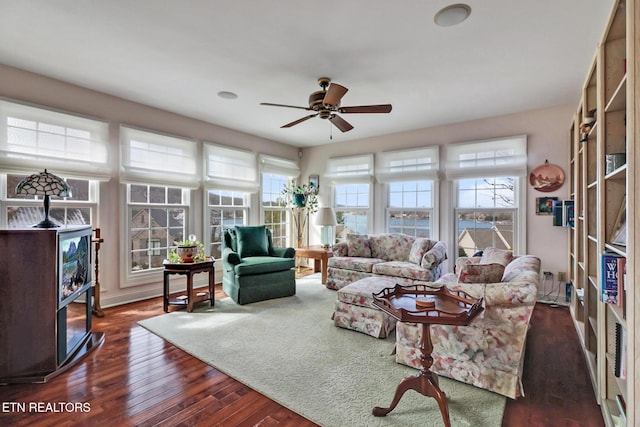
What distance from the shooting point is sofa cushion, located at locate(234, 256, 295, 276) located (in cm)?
390

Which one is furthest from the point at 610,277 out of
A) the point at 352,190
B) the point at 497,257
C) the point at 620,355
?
the point at 352,190

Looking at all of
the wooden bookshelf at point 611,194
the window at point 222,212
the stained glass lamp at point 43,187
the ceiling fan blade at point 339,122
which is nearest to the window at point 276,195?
the window at point 222,212

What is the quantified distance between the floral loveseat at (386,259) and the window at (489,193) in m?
0.59

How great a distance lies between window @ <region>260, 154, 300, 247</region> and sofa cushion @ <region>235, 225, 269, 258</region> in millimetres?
1180

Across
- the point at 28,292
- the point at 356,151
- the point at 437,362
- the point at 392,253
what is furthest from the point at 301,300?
the point at 356,151

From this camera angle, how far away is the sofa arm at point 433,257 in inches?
161

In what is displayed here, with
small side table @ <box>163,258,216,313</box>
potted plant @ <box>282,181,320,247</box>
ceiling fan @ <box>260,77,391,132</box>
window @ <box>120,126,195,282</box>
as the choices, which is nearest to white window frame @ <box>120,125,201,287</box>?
window @ <box>120,126,195,282</box>

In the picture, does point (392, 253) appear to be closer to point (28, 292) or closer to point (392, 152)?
point (392, 152)

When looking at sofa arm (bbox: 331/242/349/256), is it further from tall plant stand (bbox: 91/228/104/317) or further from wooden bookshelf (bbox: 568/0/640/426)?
tall plant stand (bbox: 91/228/104/317)

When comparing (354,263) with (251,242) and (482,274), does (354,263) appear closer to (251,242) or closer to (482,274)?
(251,242)

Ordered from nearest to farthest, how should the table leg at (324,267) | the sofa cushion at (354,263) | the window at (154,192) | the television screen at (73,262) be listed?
1. the television screen at (73,262)
2. the window at (154,192)
3. the sofa cushion at (354,263)
4. the table leg at (324,267)

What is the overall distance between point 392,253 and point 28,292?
4.18 meters

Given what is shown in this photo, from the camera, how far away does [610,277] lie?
1544 millimetres

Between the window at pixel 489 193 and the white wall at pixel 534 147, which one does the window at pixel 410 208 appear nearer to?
the white wall at pixel 534 147
